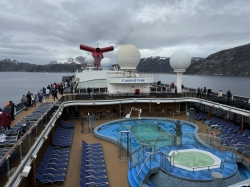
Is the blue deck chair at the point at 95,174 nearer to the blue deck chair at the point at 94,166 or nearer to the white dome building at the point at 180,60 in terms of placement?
the blue deck chair at the point at 94,166

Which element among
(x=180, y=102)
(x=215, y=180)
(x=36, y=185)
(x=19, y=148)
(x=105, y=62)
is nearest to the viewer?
(x=19, y=148)

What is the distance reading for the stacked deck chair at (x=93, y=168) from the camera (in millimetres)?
9451

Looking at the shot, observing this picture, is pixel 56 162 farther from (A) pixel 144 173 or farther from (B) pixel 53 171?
(A) pixel 144 173

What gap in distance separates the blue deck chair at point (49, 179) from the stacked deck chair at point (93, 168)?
1.03m

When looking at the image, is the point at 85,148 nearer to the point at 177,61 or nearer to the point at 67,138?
the point at 67,138

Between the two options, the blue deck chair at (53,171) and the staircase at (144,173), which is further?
the blue deck chair at (53,171)

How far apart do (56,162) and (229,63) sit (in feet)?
460

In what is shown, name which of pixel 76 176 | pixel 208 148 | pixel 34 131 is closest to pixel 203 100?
pixel 208 148

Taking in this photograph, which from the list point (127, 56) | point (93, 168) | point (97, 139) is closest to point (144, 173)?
point (93, 168)

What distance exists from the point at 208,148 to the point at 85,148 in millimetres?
7602

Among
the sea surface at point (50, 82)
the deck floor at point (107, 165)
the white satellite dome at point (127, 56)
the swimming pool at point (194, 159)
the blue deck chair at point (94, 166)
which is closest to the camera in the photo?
the swimming pool at point (194, 159)

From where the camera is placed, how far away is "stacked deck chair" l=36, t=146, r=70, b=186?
9.70 metres

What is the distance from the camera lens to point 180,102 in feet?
79.6

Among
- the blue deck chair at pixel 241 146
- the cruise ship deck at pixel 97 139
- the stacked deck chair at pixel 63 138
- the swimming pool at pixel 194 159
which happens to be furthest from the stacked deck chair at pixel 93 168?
the blue deck chair at pixel 241 146
